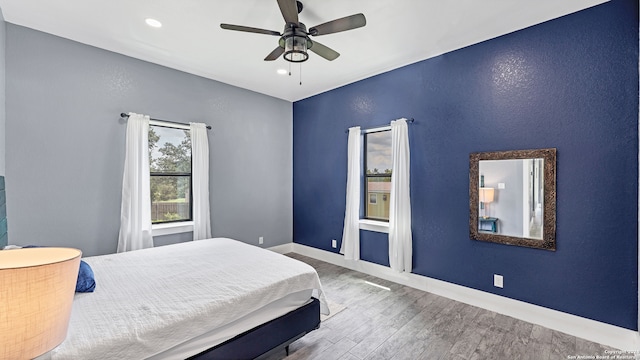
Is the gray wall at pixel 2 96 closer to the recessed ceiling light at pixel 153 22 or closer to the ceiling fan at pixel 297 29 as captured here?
the recessed ceiling light at pixel 153 22

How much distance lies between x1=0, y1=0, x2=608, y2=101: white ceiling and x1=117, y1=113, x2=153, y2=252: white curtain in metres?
0.93

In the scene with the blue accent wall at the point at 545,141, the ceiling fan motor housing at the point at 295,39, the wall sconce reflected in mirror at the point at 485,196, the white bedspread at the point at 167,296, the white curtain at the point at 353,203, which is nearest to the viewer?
the white bedspread at the point at 167,296

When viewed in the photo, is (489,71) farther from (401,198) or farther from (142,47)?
(142,47)

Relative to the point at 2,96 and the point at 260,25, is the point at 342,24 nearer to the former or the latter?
the point at 260,25

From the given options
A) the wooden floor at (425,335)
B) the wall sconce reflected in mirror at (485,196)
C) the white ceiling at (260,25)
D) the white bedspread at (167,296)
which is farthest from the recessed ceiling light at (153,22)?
the wall sconce reflected in mirror at (485,196)

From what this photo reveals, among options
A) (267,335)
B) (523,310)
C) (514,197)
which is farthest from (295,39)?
(523,310)

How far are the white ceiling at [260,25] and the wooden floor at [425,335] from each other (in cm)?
291

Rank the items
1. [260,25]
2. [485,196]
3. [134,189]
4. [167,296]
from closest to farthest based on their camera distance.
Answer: [167,296] < [260,25] < [485,196] < [134,189]

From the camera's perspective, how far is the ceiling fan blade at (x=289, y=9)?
1.96 meters

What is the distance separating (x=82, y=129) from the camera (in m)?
3.19

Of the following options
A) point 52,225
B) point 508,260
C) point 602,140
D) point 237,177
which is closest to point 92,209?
point 52,225

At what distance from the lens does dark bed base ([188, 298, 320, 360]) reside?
5.98 feet

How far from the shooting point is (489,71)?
305 cm

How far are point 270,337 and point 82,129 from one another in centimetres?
309
